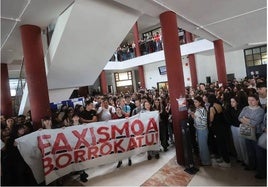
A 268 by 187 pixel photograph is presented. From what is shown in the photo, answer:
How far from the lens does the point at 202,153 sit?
3859 mm

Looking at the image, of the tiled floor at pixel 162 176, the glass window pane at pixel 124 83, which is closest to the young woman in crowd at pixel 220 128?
the tiled floor at pixel 162 176

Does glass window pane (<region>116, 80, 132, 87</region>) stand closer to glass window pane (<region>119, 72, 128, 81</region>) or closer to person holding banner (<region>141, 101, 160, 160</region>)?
glass window pane (<region>119, 72, 128, 81</region>)

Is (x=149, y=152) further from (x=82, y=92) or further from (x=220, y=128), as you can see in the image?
(x=82, y=92)

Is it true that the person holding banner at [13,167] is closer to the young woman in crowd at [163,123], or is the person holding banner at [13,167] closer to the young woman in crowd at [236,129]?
the young woman in crowd at [163,123]

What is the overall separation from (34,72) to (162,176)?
3.87 meters

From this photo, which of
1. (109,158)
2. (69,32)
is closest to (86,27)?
(69,32)

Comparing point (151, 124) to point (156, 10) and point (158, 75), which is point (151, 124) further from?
point (158, 75)

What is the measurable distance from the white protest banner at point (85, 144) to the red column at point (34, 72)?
→ 159 centimetres

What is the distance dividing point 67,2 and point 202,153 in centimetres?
423

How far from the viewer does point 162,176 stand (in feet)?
11.8

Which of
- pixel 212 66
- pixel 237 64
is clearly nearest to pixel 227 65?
pixel 237 64

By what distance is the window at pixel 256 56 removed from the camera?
13.5 meters

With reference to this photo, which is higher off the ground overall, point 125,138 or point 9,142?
point 9,142

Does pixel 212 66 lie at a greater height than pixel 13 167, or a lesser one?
greater
